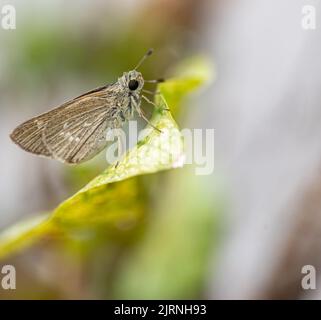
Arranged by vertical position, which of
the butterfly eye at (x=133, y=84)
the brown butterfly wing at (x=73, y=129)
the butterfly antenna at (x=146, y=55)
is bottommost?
the brown butterfly wing at (x=73, y=129)

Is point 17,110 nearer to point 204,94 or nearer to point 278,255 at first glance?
point 204,94

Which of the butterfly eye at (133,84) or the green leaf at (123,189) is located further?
the butterfly eye at (133,84)

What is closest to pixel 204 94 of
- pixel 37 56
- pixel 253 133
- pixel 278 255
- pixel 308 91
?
pixel 253 133

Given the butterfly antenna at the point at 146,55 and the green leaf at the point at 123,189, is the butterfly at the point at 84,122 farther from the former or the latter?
the green leaf at the point at 123,189

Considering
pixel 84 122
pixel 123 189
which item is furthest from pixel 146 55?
pixel 123 189

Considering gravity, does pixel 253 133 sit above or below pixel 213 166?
above

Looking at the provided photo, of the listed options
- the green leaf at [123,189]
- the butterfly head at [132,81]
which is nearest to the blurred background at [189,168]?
the green leaf at [123,189]
